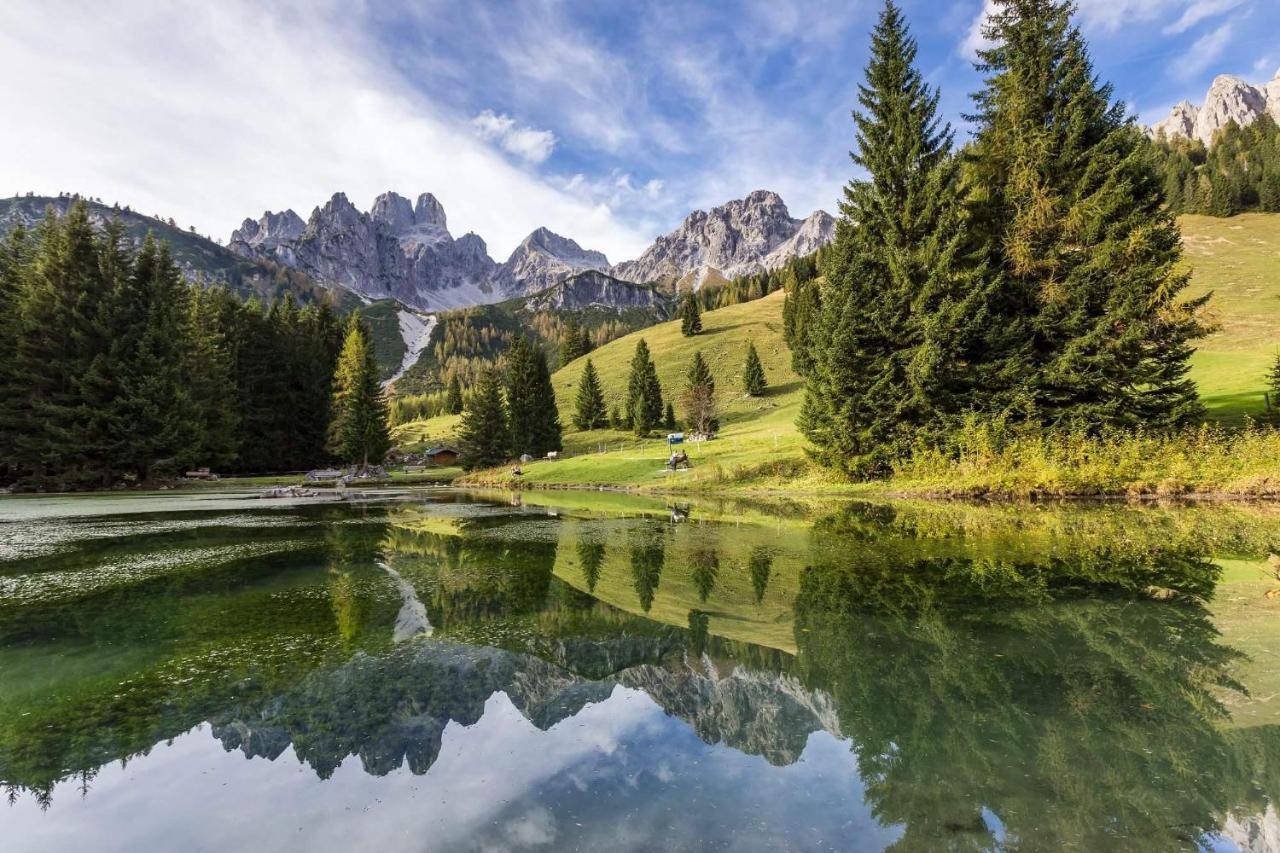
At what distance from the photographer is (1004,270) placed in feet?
88.6

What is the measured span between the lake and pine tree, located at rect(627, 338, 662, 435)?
231 ft

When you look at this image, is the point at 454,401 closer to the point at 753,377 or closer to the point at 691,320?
the point at 691,320

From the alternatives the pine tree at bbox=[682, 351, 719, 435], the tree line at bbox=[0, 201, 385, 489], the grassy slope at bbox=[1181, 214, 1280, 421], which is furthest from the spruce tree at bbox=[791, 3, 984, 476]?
the tree line at bbox=[0, 201, 385, 489]

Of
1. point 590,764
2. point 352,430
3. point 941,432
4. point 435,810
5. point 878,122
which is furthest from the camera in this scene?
point 352,430

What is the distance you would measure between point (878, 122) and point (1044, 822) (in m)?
33.5

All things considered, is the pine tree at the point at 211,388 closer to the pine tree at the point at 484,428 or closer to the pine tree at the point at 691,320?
the pine tree at the point at 484,428

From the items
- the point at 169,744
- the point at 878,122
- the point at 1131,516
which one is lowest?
the point at 1131,516

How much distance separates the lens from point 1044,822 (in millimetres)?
3570

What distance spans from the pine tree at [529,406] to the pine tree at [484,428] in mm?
2647

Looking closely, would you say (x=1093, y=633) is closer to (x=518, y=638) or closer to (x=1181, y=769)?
(x=1181, y=769)

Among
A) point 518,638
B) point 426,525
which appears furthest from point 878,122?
point 518,638

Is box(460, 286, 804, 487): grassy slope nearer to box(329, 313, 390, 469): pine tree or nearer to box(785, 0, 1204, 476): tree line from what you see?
box(785, 0, 1204, 476): tree line

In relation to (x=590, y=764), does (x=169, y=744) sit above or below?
above

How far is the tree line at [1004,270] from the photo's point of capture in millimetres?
23844
